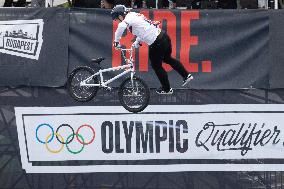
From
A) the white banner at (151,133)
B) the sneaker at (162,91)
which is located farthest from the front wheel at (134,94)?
the white banner at (151,133)

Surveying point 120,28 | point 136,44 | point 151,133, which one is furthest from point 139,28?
point 151,133

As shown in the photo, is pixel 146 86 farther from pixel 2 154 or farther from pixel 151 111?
pixel 2 154

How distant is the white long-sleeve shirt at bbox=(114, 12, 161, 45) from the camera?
12.3m

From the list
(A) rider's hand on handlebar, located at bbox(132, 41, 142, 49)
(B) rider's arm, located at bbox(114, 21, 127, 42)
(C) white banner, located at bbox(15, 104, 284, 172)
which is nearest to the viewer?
(B) rider's arm, located at bbox(114, 21, 127, 42)

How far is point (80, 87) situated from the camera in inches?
534

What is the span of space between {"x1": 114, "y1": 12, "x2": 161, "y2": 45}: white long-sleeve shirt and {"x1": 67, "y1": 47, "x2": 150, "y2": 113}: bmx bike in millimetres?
468

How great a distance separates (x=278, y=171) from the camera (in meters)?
14.0

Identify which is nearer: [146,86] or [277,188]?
[146,86]

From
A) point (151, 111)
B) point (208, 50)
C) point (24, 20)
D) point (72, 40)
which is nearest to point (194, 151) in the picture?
point (151, 111)

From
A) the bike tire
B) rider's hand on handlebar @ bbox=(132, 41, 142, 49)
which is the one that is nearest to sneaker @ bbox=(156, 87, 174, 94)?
rider's hand on handlebar @ bbox=(132, 41, 142, 49)

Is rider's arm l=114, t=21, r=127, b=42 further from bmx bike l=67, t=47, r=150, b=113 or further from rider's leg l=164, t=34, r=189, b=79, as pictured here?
rider's leg l=164, t=34, r=189, b=79

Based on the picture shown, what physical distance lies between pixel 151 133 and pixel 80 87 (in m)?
1.77

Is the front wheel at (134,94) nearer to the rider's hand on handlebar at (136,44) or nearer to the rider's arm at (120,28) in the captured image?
the rider's hand on handlebar at (136,44)

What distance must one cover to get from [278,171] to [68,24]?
525cm
